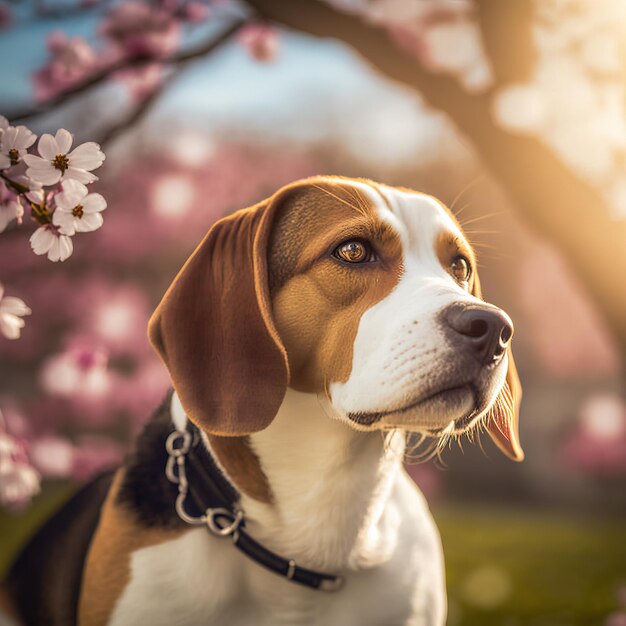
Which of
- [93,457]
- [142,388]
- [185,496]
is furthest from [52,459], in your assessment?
[185,496]

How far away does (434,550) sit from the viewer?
2.28 m

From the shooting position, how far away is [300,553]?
206 cm

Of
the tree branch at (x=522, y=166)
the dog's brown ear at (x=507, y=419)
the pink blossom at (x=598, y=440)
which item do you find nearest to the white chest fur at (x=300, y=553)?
the dog's brown ear at (x=507, y=419)

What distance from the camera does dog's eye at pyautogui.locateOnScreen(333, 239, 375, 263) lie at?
6.41 feet

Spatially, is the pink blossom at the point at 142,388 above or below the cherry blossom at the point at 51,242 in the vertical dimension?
below

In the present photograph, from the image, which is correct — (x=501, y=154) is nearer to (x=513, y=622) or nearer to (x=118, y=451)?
(x=513, y=622)

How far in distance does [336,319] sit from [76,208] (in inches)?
28.0

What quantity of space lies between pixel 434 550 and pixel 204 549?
2.44 feet

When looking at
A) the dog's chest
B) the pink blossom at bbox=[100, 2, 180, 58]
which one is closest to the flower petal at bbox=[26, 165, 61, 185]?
the dog's chest

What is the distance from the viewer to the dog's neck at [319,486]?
201cm

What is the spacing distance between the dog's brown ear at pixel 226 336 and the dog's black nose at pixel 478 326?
48 cm

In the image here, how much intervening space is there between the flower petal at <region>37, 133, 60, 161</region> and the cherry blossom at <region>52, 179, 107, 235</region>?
0.23ft

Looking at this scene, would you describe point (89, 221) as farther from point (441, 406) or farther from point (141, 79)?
point (141, 79)

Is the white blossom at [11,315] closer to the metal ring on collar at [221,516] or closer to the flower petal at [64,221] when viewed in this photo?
the flower petal at [64,221]
